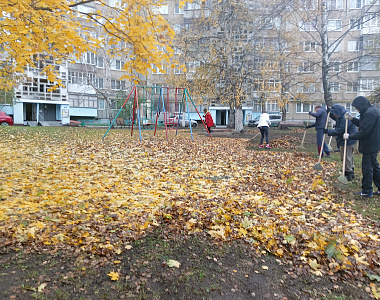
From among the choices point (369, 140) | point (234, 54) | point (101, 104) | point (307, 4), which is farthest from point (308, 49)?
point (101, 104)

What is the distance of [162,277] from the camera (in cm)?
325

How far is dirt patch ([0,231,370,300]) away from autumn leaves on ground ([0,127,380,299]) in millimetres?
83

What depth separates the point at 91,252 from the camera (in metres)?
3.68

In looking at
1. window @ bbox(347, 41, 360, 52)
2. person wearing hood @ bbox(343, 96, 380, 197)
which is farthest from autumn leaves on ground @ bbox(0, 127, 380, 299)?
window @ bbox(347, 41, 360, 52)

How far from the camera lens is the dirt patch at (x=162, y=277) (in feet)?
9.73

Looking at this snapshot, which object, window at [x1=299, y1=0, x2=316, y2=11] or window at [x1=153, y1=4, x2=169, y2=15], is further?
window at [x1=299, y1=0, x2=316, y2=11]

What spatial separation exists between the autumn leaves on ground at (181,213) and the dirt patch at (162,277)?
0.27 ft

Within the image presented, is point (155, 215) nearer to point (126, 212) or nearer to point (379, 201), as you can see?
point (126, 212)

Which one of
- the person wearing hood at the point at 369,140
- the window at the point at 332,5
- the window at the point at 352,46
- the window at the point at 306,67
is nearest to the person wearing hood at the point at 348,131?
the person wearing hood at the point at 369,140

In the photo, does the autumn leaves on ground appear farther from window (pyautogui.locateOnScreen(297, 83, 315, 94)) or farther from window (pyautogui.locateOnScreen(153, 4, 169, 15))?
window (pyautogui.locateOnScreen(297, 83, 315, 94))

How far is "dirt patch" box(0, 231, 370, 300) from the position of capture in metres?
2.97

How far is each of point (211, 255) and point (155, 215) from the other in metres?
1.42

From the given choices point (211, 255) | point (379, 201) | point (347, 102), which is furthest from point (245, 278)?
point (347, 102)

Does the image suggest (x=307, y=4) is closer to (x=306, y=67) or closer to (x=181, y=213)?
(x=306, y=67)
